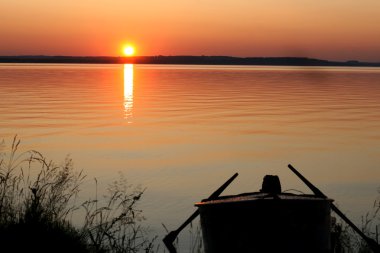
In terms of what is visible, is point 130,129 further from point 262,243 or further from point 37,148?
point 262,243

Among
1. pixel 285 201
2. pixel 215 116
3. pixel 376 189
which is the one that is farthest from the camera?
pixel 215 116

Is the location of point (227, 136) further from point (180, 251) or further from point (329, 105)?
point (329, 105)

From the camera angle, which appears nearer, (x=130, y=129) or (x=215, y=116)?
(x=130, y=129)

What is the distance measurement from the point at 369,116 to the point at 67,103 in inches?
846

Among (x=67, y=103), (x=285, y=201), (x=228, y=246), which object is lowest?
(x=67, y=103)

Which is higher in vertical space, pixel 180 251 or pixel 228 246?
pixel 228 246

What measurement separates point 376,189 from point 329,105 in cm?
3022

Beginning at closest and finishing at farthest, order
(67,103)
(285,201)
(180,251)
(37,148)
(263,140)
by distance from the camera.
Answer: (285,201) → (180,251) → (37,148) → (263,140) → (67,103)

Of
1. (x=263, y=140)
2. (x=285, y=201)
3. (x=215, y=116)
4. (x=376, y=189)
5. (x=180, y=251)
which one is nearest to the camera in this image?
(x=285, y=201)

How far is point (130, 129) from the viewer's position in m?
32.4

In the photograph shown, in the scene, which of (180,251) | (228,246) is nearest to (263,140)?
(180,251)

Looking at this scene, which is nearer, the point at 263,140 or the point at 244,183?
the point at 244,183

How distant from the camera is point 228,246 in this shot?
7.73 m

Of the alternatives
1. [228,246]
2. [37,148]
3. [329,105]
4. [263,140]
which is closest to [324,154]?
[263,140]
